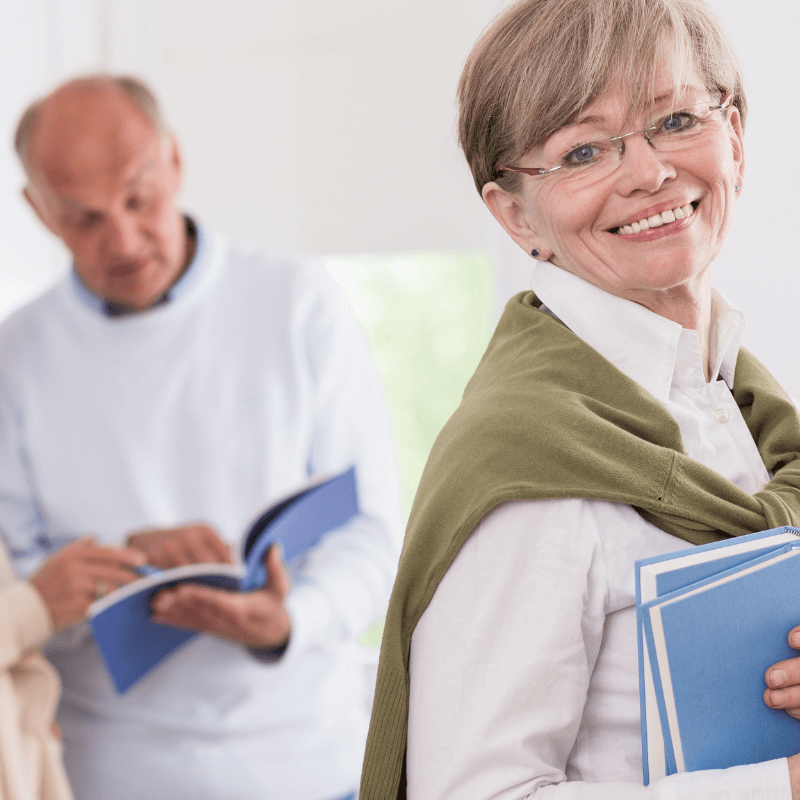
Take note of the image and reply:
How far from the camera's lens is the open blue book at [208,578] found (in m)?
1.62

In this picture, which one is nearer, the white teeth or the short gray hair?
the white teeth

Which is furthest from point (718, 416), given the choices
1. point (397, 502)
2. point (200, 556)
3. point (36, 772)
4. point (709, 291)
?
point (36, 772)

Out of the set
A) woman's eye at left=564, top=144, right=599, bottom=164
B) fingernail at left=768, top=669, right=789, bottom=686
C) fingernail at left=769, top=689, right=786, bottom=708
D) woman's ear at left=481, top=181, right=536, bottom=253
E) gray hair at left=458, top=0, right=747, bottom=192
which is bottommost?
fingernail at left=769, top=689, right=786, bottom=708

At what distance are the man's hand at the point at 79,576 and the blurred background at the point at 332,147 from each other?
699 mm

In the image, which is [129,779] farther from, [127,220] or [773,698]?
[773,698]

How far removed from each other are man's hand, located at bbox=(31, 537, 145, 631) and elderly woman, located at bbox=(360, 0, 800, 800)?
1137 millimetres

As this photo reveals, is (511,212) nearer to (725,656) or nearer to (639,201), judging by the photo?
(639,201)

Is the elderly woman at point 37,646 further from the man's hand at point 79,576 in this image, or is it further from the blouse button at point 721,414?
the blouse button at point 721,414

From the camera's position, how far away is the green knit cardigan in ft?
2.48

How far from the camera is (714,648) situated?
71 centimetres

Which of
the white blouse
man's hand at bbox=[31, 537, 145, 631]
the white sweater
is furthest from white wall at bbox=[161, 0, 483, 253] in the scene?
the white blouse

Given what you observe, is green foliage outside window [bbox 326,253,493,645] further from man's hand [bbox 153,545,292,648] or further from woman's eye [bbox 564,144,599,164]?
woman's eye [bbox 564,144,599,164]

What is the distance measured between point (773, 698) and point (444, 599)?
0.88 feet

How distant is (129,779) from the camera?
1.77 meters
